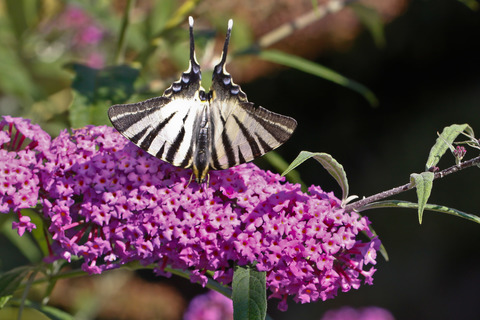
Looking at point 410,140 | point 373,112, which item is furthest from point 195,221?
point 373,112

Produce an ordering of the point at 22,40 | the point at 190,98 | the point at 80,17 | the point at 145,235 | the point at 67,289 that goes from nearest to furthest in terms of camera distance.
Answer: the point at 145,235 < the point at 190,98 < the point at 22,40 < the point at 80,17 < the point at 67,289

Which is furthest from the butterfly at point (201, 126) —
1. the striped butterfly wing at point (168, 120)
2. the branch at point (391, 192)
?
the branch at point (391, 192)

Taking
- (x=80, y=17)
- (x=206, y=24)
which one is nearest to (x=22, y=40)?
(x=80, y=17)

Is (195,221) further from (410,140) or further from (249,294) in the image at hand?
(410,140)

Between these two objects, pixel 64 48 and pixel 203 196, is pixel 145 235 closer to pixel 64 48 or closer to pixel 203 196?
pixel 203 196

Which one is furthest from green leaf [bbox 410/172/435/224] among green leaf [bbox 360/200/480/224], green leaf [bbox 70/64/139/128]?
green leaf [bbox 70/64/139/128]

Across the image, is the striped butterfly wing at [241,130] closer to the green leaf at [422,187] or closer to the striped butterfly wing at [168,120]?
the striped butterfly wing at [168,120]

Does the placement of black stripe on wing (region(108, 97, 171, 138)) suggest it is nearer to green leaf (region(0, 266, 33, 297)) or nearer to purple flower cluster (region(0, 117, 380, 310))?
purple flower cluster (region(0, 117, 380, 310))
